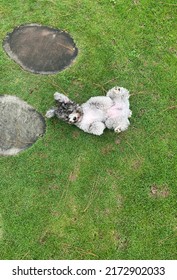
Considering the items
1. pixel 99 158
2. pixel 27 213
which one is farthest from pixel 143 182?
pixel 27 213

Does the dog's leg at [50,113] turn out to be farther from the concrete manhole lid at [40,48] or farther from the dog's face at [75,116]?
the concrete manhole lid at [40,48]

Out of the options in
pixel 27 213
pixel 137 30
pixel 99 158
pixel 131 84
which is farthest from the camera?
pixel 137 30

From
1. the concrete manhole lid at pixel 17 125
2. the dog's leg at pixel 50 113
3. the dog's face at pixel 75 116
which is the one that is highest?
the dog's face at pixel 75 116

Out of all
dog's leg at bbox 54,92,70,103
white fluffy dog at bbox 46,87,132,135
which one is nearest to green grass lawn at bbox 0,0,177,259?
white fluffy dog at bbox 46,87,132,135

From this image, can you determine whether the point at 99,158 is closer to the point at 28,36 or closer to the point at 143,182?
the point at 143,182

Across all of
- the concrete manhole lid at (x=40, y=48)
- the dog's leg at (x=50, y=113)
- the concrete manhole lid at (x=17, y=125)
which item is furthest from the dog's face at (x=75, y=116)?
the concrete manhole lid at (x=40, y=48)

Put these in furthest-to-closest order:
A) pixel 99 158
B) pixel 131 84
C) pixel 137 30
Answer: pixel 137 30
pixel 131 84
pixel 99 158

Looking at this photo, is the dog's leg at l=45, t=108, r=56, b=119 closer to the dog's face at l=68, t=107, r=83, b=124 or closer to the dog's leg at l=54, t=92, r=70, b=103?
the dog's leg at l=54, t=92, r=70, b=103
